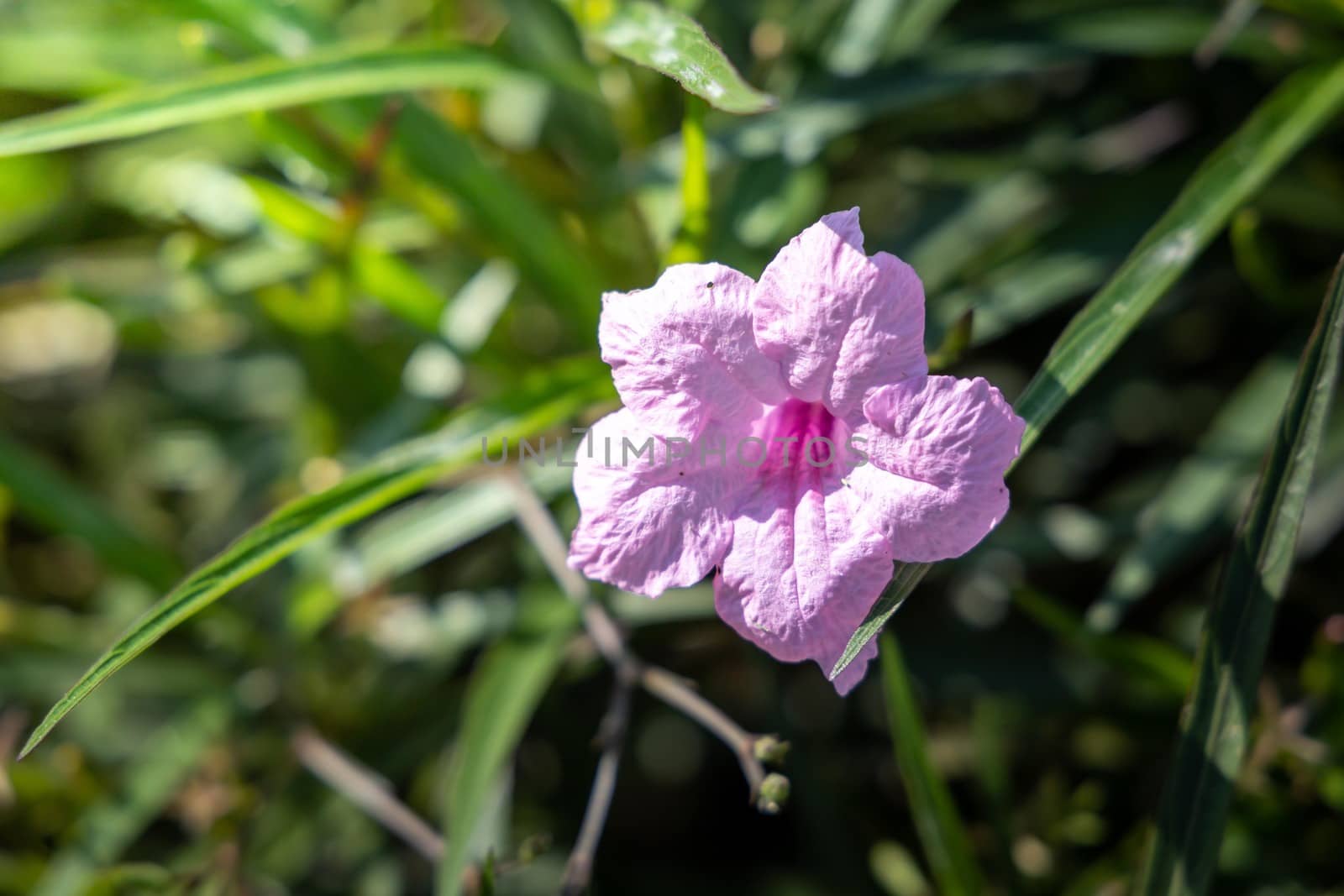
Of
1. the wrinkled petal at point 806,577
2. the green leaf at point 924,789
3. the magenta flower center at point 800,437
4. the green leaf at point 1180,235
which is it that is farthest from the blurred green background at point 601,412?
the wrinkled petal at point 806,577

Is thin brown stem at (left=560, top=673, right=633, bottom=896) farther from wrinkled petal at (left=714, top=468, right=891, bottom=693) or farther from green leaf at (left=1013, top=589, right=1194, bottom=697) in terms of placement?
green leaf at (left=1013, top=589, right=1194, bottom=697)

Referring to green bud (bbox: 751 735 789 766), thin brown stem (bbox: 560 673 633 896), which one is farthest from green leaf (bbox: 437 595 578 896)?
green bud (bbox: 751 735 789 766)

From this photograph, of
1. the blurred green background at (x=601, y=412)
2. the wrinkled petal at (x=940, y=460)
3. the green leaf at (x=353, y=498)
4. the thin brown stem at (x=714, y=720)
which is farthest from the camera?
the blurred green background at (x=601, y=412)

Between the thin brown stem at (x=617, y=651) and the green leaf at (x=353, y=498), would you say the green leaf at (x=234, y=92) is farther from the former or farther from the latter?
the thin brown stem at (x=617, y=651)

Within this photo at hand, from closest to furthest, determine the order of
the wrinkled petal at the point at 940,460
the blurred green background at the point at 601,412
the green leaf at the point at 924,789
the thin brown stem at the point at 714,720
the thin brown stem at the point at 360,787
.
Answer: the wrinkled petal at the point at 940,460, the thin brown stem at the point at 714,720, the green leaf at the point at 924,789, the thin brown stem at the point at 360,787, the blurred green background at the point at 601,412

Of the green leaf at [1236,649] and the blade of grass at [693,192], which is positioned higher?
the blade of grass at [693,192]

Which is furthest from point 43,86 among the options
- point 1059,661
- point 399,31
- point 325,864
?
point 1059,661

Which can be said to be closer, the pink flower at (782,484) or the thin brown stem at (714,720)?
the pink flower at (782,484)

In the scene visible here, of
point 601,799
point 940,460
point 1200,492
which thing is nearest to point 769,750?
point 601,799
